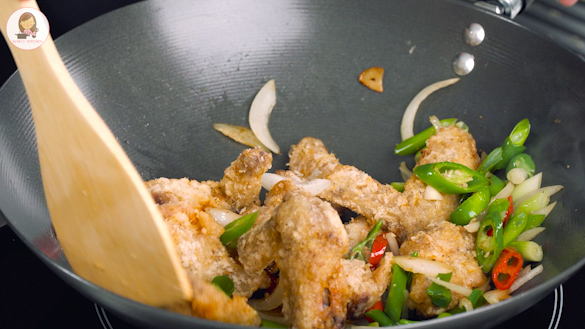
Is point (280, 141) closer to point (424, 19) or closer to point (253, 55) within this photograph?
point (253, 55)

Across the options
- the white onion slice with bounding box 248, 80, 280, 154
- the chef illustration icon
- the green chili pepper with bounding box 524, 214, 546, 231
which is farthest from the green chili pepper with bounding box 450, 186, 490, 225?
the chef illustration icon

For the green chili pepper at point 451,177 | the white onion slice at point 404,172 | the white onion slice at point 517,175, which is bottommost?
the white onion slice at point 404,172

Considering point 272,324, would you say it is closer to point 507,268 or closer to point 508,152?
point 507,268

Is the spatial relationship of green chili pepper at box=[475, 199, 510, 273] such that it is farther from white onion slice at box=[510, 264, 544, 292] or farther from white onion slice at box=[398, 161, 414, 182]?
white onion slice at box=[398, 161, 414, 182]

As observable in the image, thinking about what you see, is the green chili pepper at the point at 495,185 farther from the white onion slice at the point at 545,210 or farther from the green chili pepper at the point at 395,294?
the green chili pepper at the point at 395,294

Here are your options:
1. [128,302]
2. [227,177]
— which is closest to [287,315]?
[128,302]

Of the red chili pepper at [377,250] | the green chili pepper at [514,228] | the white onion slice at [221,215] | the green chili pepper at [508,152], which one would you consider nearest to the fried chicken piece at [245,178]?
the white onion slice at [221,215]
